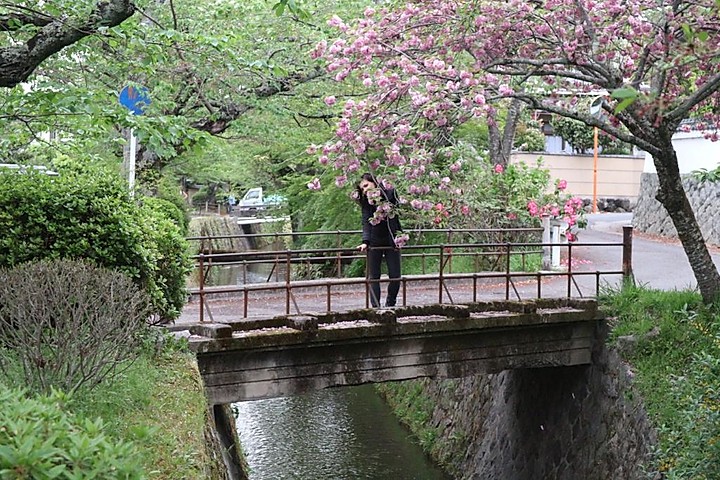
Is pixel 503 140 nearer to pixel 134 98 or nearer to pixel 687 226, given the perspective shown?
pixel 687 226

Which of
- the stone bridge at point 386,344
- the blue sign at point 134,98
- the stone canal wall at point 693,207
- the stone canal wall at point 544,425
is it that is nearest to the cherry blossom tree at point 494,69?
the stone bridge at point 386,344

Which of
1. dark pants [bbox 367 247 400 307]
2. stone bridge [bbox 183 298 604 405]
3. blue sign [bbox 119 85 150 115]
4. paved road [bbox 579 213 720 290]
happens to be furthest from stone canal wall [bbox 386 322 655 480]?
blue sign [bbox 119 85 150 115]

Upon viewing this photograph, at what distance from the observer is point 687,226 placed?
11.2 metres

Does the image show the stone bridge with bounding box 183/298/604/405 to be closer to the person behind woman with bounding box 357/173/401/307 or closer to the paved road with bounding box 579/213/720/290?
the person behind woman with bounding box 357/173/401/307

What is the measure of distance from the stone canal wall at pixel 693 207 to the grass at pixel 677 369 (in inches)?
342

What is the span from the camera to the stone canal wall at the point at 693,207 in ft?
67.9

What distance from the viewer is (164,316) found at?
854 centimetres

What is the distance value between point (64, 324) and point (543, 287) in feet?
32.7

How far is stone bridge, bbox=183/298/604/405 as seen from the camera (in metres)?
9.69

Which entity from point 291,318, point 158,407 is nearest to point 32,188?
point 158,407

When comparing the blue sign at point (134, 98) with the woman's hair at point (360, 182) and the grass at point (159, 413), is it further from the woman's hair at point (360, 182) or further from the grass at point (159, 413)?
the grass at point (159, 413)

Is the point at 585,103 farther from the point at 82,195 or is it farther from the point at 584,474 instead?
the point at 82,195

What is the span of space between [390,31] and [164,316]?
433 centimetres

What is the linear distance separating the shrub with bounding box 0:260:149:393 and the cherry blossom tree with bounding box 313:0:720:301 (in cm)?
388
